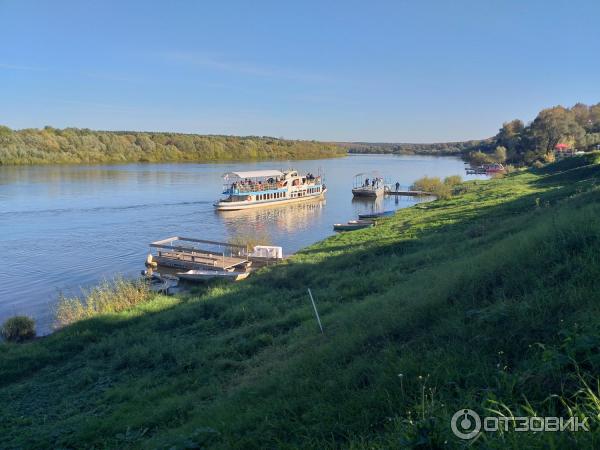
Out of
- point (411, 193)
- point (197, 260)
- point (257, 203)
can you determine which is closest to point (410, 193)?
point (411, 193)

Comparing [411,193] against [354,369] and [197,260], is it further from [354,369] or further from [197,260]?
[354,369]

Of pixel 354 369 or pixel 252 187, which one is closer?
pixel 354 369

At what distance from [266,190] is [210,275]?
31.3 metres

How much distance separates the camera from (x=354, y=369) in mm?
4812

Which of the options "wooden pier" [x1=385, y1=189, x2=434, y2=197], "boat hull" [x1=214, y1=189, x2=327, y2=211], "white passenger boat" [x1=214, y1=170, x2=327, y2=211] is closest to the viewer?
"boat hull" [x1=214, y1=189, x2=327, y2=211]

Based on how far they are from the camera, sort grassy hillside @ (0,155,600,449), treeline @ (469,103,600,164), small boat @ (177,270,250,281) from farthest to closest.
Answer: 1. treeline @ (469,103,600,164)
2. small boat @ (177,270,250,281)
3. grassy hillside @ (0,155,600,449)

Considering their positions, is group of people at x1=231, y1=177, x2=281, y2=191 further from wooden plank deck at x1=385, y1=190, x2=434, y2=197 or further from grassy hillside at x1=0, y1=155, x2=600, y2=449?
grassy hillside at x1=0, y1=155, x2=600, y2=449

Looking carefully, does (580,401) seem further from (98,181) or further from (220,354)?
(98,181)

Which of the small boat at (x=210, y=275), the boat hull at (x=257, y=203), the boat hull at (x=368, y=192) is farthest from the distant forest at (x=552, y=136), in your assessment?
the small boat at (x=210, y=275)

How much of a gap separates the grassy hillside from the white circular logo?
63mm

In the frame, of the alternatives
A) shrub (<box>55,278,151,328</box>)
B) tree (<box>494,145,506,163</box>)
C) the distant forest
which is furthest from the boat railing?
tree (<box>494,145,506,163</box>)

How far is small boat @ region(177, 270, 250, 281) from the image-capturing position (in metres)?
18.5

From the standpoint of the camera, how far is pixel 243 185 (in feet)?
165

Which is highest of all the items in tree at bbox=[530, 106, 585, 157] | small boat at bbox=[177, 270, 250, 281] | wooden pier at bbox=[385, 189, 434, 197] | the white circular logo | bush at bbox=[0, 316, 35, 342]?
tree at bbox=[530, 106, 585, 157]
